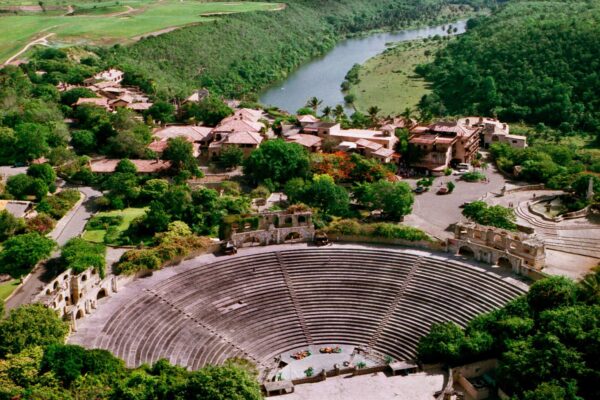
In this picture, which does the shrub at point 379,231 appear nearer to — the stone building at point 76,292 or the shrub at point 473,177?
the stone building at point 76,292

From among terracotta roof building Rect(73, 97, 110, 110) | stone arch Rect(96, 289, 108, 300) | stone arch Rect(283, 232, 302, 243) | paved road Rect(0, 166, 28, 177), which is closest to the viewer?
stone arch Rect(96, 289, 108, 300)

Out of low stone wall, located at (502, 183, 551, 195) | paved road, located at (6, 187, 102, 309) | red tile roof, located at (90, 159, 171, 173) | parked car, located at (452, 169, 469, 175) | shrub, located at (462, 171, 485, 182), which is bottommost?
parked car, located at (452, 169, 469, 175)

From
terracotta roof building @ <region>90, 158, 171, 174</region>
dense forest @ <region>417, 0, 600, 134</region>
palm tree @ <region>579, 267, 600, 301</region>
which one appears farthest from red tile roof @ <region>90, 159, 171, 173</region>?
dense forest @ <region>417, 0, 600, 134</region>

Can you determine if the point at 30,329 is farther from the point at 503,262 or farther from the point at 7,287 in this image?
the point at 503,262

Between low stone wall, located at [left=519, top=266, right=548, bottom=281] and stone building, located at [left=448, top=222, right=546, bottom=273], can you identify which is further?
stone building, located at [left=448, top=222, right=546, bottom=273]

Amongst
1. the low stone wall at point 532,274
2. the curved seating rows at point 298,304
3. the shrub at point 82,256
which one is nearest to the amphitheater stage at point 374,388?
the curved seating rows at point 298,304

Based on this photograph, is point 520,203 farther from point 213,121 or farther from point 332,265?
point 213,121

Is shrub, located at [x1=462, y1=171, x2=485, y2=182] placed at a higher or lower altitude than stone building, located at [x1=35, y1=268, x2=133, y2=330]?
lower

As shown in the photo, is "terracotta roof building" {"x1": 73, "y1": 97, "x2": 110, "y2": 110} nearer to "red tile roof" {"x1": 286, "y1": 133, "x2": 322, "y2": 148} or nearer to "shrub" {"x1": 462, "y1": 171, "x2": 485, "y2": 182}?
"red tile roof" {"x1": 286, "y1": 133, "x2": 322, "y2": 148}
